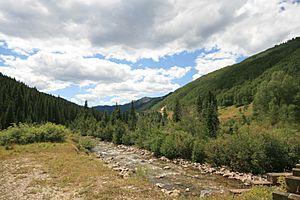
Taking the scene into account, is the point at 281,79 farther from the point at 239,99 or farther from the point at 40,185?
the point at 239,99

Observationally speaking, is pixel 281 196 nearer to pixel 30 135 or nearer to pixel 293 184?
pixel 293 184

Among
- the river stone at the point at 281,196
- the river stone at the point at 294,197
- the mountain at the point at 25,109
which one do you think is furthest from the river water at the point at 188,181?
the mountain at the point at 25,109

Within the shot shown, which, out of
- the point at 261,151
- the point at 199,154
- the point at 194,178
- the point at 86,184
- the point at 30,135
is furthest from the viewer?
the point at 30,135

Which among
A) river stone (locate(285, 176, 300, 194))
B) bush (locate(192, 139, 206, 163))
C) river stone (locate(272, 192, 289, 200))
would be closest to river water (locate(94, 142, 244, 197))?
bush (locate(192, 139, 206, 163))

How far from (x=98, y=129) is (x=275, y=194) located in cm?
9505

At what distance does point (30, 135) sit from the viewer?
5475 cm

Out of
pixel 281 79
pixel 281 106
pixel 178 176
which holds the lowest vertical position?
pixel 178 176

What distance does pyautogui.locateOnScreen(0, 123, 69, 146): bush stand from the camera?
173ft

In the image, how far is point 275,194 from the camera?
8719 mm

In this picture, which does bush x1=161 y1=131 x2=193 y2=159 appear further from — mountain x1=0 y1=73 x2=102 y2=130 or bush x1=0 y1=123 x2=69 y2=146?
mountain x1=0 y1=73 x2=102 y2=130

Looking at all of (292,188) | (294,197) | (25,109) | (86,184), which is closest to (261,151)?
(86,184)

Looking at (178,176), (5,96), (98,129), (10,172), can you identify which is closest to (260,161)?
(178,176)

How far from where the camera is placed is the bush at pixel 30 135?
52750mm

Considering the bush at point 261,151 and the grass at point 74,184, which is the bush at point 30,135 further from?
the bush at point 261,151
